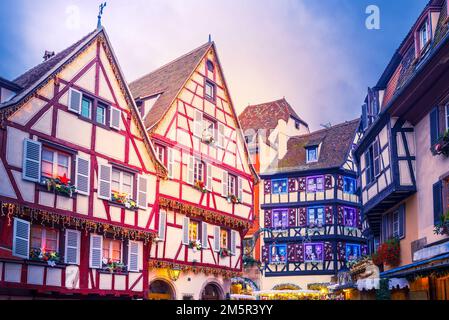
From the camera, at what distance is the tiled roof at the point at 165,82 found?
1468cm

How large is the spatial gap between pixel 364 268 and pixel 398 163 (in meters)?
2.81

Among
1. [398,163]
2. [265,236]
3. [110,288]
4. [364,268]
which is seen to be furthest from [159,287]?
[265,236]

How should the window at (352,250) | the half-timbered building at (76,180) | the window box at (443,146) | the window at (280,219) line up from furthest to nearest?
the window at (280,219) → the window at (352,250) → the half-timbered building at (76,180) → the window box at (443,146)

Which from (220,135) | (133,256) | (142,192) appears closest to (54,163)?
(142,192)

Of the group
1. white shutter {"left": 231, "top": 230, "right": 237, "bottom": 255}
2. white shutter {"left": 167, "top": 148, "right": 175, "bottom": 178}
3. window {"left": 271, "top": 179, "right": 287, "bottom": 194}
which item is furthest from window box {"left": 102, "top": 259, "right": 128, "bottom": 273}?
window {"left": 271, "top": 179, "right": 287, "bottom": 194}

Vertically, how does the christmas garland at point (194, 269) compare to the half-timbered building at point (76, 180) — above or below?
below

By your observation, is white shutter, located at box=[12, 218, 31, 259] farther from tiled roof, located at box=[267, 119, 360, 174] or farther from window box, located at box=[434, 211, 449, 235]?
tiled roof, located at box=[267, 119, 360, 174]

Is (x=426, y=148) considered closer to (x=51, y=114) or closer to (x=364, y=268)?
(x=364, y=268)

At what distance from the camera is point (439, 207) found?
1056cm

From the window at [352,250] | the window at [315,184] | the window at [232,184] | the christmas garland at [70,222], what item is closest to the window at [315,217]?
the window at [315,184]

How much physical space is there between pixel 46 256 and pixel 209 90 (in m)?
6.74

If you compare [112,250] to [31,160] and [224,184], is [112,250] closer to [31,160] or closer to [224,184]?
[31,160]

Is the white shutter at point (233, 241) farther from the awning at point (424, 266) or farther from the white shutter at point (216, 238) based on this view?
the awning at point (424, 266)

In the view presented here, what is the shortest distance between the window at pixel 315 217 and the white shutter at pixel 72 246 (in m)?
13.4
